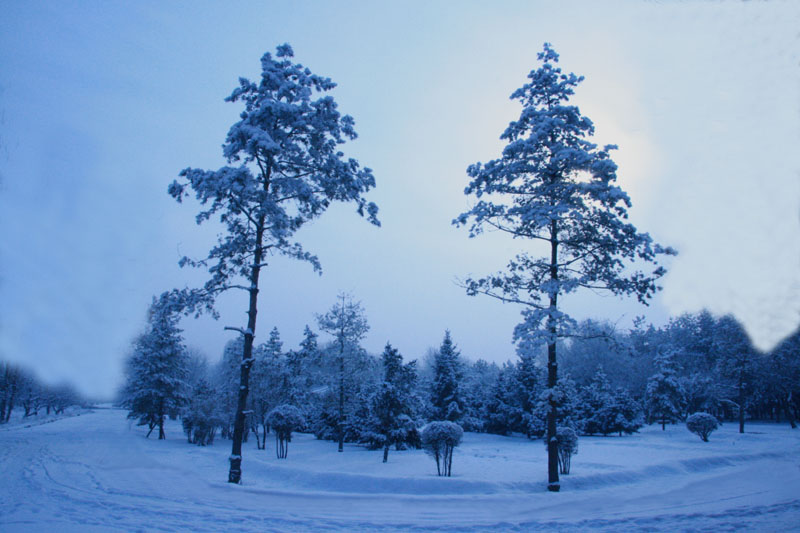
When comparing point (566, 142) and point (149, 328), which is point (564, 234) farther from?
point (149, 328)

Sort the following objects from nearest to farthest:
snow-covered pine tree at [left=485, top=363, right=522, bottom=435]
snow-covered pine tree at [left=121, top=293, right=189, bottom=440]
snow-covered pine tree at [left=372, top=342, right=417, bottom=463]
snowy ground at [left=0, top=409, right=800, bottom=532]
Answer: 1. snowy ground at [left=0, top=409, right=800, bottom=532]
2. snow-covered pine tree at [left=372, top=342, right=417, bottom=463]
3. snow-covered pine tree at [left=121, top=293, right=189, bottom=440]
4. snow-covered pine tree at [left=485, top=363, right=522, bottom=435]

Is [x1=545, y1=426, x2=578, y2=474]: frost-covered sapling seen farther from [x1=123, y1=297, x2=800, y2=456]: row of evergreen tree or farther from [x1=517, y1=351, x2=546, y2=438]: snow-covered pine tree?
[x1=517, y1=351, x2=546, y2=438]: snow-covered pine tree

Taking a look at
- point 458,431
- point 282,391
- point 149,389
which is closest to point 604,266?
point 458,431

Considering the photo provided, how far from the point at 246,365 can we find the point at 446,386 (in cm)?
3226

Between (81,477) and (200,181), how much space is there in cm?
918

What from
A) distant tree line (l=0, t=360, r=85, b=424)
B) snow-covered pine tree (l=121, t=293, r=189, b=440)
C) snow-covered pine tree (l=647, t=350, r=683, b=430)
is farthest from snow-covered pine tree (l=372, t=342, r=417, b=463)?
distant tree line (l=0, t=360, r=85, b=424)

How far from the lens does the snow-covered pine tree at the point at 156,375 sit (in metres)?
40.5

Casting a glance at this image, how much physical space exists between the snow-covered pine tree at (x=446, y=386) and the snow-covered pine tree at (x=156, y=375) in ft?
77.7

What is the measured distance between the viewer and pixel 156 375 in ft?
132

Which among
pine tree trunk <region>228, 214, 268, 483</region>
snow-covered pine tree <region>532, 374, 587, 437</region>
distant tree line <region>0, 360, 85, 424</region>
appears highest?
pine tree trunk <region>228, 214, 268, 483</region>

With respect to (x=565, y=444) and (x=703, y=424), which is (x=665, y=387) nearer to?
(x=703, y=424)

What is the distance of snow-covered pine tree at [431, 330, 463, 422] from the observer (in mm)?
41125

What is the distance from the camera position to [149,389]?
40.3m

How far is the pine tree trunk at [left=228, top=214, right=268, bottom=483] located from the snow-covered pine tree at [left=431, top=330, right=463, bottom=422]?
30838mm
